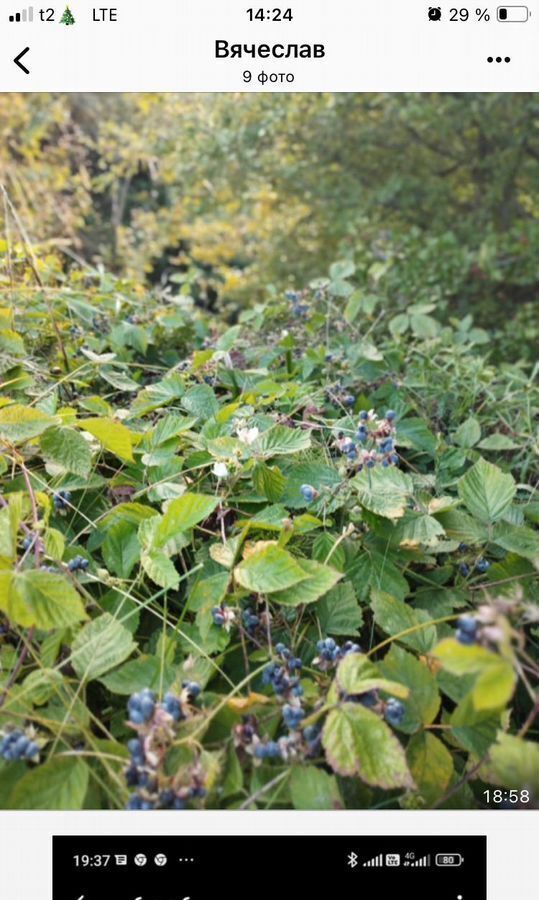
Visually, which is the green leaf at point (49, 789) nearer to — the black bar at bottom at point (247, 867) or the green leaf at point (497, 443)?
the black bar at bottom at point (247, 867)

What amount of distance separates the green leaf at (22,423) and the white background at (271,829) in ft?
1.21

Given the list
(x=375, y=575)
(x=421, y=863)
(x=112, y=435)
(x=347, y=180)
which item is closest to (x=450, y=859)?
(x=421, y=863)

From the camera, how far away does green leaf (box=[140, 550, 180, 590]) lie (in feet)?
2.15

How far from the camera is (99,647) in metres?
0.62

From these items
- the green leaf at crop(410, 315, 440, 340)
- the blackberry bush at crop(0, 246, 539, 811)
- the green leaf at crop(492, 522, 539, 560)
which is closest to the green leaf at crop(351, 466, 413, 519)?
the blackberry bush at crop(0, 246, 539, 811)

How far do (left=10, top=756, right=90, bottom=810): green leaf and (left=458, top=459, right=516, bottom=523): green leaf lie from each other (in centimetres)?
47

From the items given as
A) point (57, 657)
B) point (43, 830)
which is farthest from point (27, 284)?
point (43, 830)

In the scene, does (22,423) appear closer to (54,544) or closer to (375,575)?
(54,544)

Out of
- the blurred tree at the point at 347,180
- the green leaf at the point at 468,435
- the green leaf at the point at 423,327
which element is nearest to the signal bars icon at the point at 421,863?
the green leaf at the point at 468,435

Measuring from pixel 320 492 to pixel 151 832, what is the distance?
372 millimetres

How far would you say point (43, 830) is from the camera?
1.82ft
